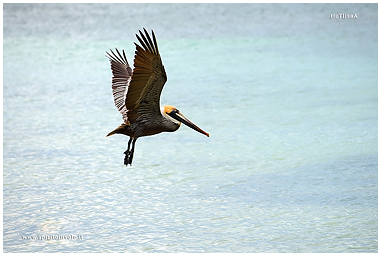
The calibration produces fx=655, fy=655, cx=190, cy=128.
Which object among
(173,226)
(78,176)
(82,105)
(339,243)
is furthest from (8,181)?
(339,243)

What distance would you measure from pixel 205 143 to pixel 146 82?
7.84 feet

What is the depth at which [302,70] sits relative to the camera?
9633 mm

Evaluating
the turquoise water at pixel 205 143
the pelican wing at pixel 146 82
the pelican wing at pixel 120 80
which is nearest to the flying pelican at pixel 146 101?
the pelican wing at pixel 146 82

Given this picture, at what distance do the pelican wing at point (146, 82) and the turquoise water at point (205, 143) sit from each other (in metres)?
0.86

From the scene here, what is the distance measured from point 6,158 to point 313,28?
7.16 m

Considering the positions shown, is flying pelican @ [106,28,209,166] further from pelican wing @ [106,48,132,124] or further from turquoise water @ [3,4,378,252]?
turquoise water @ [3,4,378,252]

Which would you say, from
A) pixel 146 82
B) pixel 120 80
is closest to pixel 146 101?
pixel 146 82

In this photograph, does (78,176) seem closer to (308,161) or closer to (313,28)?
(308,161)

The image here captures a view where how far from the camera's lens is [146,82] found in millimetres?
4605

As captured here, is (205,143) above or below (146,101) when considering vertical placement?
below

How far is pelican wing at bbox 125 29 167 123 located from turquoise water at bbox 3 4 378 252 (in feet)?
2.84

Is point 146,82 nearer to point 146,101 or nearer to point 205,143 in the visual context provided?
point 146,101

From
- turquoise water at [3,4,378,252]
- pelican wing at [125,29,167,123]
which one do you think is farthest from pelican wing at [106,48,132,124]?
turquoise water at [3,4,378,252]

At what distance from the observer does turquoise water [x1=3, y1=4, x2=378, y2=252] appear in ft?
15.9
